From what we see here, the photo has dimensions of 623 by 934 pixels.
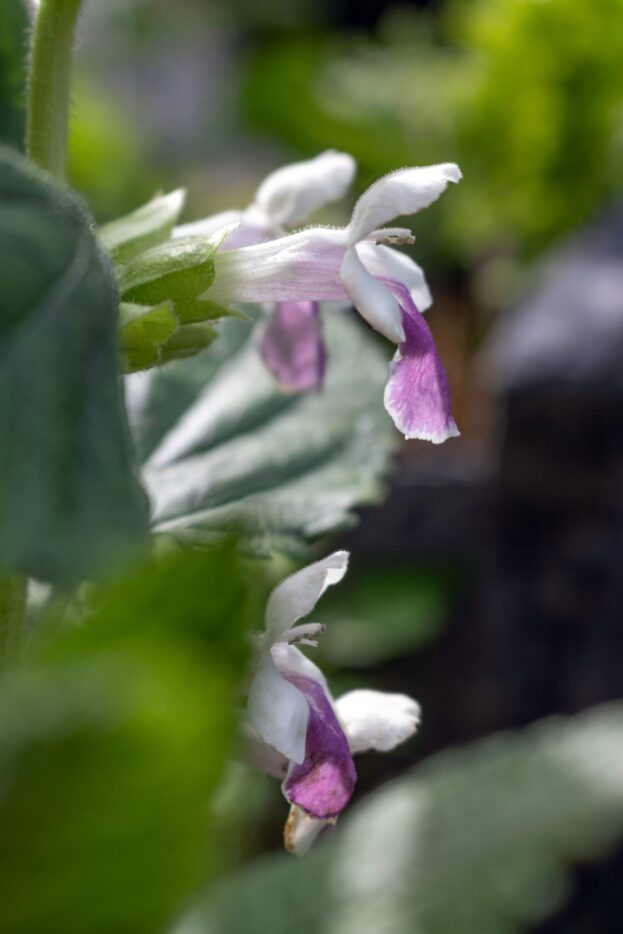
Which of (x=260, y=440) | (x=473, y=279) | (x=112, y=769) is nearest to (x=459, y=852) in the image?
(x=260, y=440)

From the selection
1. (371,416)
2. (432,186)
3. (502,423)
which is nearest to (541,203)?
(502,423)

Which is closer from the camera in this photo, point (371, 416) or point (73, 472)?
point (73, 472)

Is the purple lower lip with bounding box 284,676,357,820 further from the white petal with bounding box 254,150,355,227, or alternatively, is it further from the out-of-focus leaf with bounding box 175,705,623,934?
the out-of-focus leaf with bounding box 175,705,623,934

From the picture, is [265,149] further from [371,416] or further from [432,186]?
[432,186]

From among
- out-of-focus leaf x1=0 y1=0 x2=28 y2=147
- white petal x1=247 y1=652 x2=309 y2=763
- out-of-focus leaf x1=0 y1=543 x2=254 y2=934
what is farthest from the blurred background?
out-of-focus leaf x1=0 y1=543 x2=254 y2=934

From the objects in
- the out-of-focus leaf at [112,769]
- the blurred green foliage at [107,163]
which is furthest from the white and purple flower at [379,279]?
the blurred green foliage at [107,163]

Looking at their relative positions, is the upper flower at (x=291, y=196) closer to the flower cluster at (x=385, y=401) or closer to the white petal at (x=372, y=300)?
the flower cluster at (x=385, y=401)
